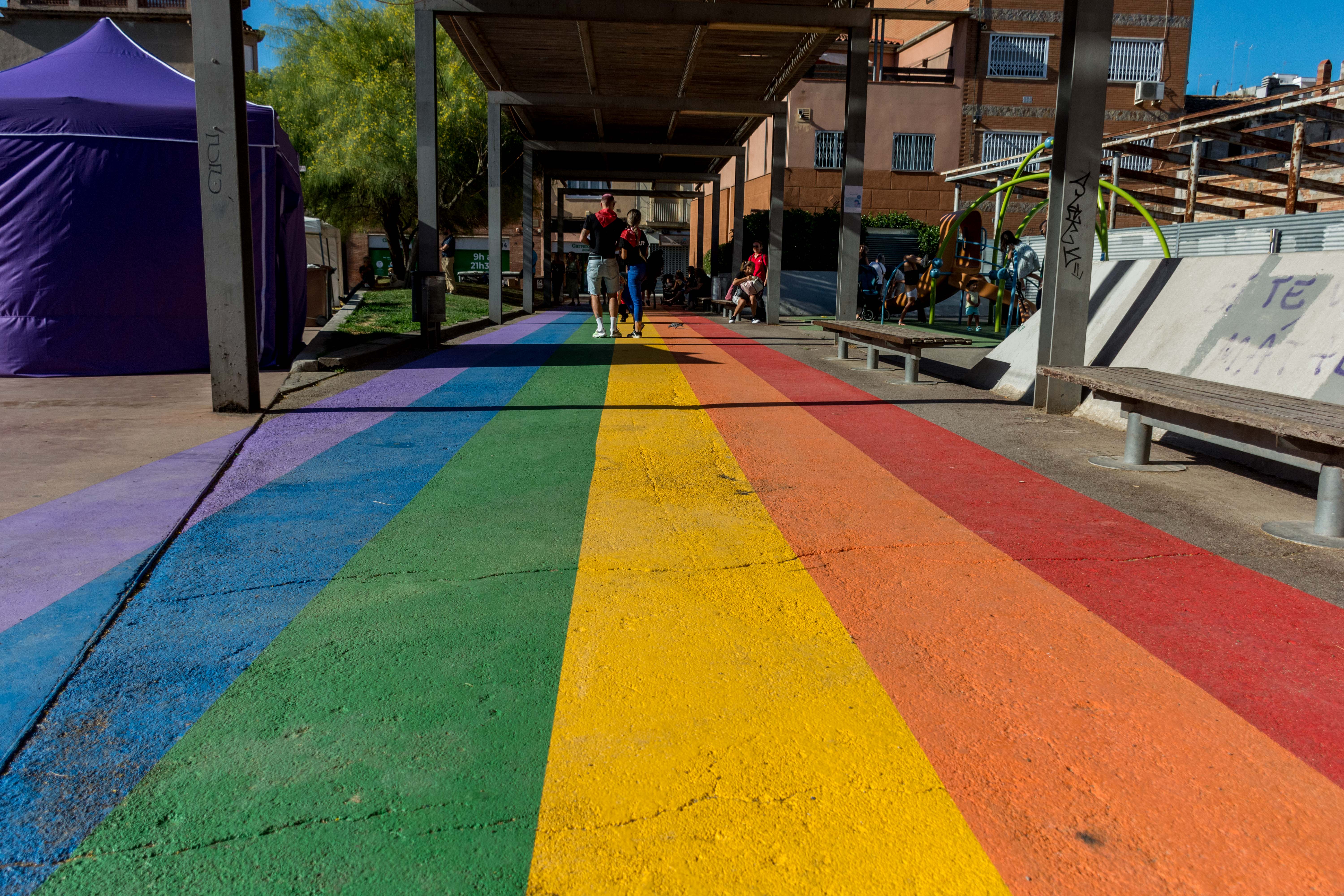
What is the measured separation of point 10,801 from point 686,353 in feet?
38.1

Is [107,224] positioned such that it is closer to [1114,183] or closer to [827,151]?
[1114,183]

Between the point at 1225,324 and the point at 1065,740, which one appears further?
the point at 1225,324

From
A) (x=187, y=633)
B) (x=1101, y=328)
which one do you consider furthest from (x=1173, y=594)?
(x=1101, y=328)

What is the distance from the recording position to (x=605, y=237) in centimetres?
1487

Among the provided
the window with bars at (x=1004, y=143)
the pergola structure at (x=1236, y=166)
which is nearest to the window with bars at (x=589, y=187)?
the window with bars at (x=1004, y=143)

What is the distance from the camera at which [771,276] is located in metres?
22.3

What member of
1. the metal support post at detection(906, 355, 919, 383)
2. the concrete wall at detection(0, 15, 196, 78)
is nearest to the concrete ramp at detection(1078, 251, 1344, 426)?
the metal support post at detection(906, 355, 919, 383)

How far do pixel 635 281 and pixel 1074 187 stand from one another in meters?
8.36

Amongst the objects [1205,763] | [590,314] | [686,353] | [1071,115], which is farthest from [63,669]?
[590,314]

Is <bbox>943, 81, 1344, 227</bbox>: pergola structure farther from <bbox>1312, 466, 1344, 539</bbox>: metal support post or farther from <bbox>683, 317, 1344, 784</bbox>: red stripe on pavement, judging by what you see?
<bbox>1312, 466, 1344, 539</bbox>: metal support post

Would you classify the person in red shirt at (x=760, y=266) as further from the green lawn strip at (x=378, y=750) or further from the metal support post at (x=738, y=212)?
the green lawn strip at (x=378, y=750)

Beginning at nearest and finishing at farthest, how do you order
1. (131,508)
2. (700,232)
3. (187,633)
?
(187,633)
(131,508)
(700,232)

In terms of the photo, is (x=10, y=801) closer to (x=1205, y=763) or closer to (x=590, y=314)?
(x=1205, y=763)

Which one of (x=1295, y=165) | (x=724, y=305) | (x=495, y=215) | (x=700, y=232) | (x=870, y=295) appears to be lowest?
(x=724, y=305)
